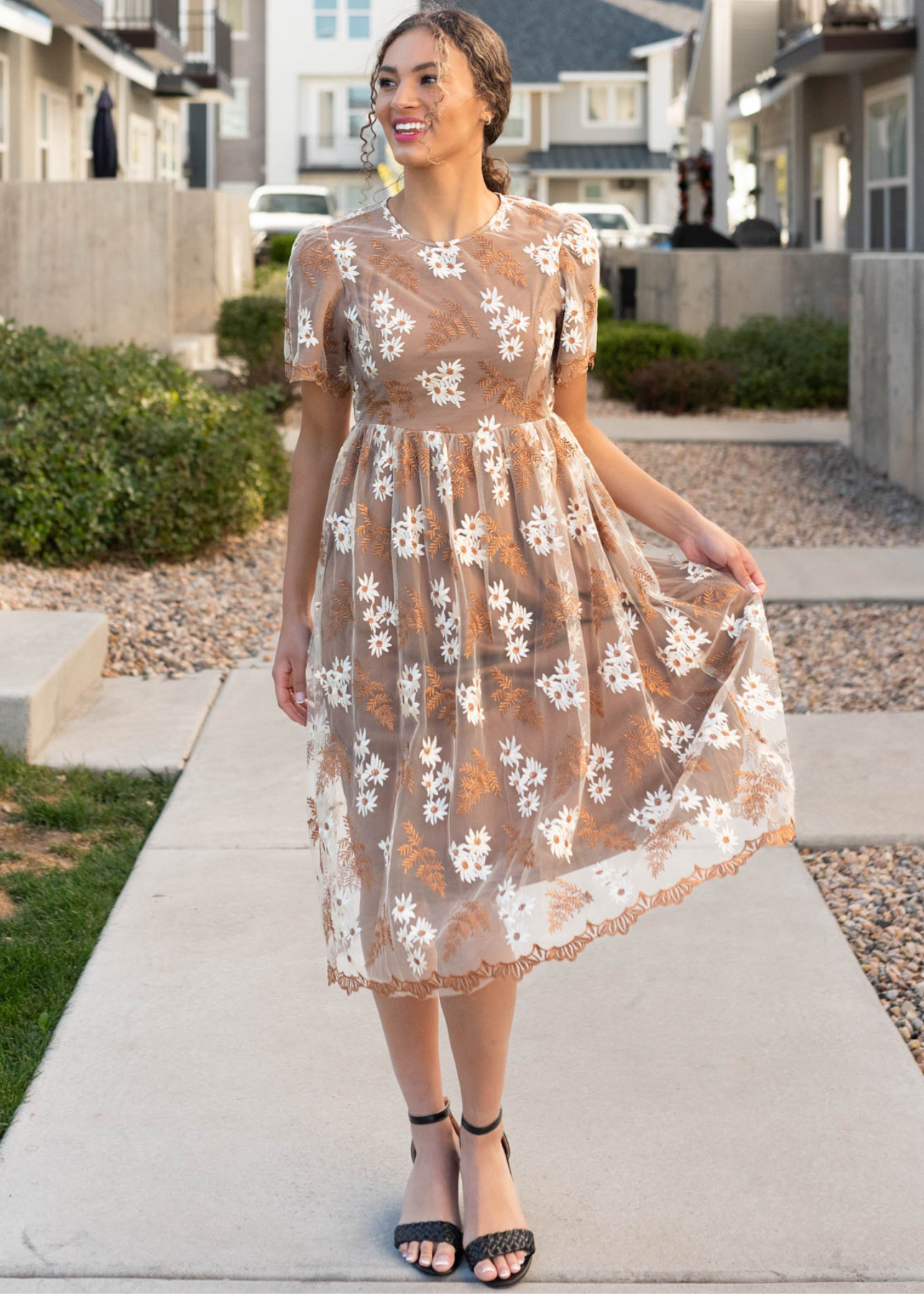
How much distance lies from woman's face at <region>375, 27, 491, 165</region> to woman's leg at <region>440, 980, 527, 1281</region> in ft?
4.06

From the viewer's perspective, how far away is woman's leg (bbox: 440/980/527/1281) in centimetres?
247

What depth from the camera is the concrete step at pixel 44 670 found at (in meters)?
4.98

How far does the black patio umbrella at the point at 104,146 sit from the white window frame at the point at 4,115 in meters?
0.88

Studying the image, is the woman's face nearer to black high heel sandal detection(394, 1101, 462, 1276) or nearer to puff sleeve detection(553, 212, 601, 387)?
puff sleeve detection(553, 212, 601, 387)

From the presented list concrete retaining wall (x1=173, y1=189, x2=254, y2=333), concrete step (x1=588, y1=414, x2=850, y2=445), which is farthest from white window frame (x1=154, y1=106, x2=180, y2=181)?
concrete step (x1=588, y1=414, x2=850, y2=445)

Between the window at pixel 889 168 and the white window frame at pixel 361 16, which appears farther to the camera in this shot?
the white window frame at pixel 361 16

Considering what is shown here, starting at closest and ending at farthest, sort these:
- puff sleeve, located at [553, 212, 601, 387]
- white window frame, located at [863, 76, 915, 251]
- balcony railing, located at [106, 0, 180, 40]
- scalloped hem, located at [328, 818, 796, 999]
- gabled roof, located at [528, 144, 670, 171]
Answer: scalloped hem, located at [328, 818, 796, 999] → puff sleeve, located at [553, 212, 601, 387] → white window frame, located at [863, 76, 915, 251] → balcony railing, located at [106, 0, 180, 40] → gabled roof, located at [528, 144, 670, 171]

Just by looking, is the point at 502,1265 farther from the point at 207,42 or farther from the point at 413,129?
the point at 207,42

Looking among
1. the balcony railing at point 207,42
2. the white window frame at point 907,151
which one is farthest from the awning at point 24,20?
the balcony railing at point 207,42

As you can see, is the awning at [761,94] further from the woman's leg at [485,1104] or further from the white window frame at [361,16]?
the white window frame at [361,16]

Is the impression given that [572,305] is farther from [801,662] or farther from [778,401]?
[778,401]

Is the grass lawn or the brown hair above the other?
the brown hair

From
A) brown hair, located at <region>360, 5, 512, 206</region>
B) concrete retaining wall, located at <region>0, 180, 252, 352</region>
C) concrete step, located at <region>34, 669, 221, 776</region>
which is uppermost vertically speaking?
concrete retaining wall, located at <region>0, 180, 252, 352</region>

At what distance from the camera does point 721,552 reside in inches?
102
